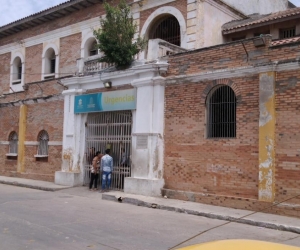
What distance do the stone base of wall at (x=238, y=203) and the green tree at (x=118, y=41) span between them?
15.7 feet

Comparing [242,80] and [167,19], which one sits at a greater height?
[167,19]

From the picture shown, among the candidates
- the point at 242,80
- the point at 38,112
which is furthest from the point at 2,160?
the point at 242,80

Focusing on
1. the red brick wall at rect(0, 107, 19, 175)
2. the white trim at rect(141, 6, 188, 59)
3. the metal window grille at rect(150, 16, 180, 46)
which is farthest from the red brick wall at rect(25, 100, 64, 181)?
the metal window grille at rect(150, 16, 180, 46)

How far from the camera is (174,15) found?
15.8 meters

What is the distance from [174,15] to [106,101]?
193 inches

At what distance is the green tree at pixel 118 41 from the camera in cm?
1323

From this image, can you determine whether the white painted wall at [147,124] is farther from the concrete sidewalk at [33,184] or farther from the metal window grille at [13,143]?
the metal window grille at [13,143]

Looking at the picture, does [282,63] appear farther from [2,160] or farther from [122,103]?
[2,160]

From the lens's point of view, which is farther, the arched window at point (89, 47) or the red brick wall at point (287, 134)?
the arched window at point (89, 47)

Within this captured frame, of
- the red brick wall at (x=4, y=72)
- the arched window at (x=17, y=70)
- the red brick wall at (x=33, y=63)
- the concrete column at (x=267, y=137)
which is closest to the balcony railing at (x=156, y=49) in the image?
the concrete column at (x=267, y=137)

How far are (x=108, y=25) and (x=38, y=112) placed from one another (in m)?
6.30

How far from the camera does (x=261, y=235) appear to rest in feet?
25.4

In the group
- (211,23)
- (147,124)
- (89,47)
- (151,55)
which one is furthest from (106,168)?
(89,47)

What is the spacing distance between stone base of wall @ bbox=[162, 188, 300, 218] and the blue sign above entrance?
3296 mm
